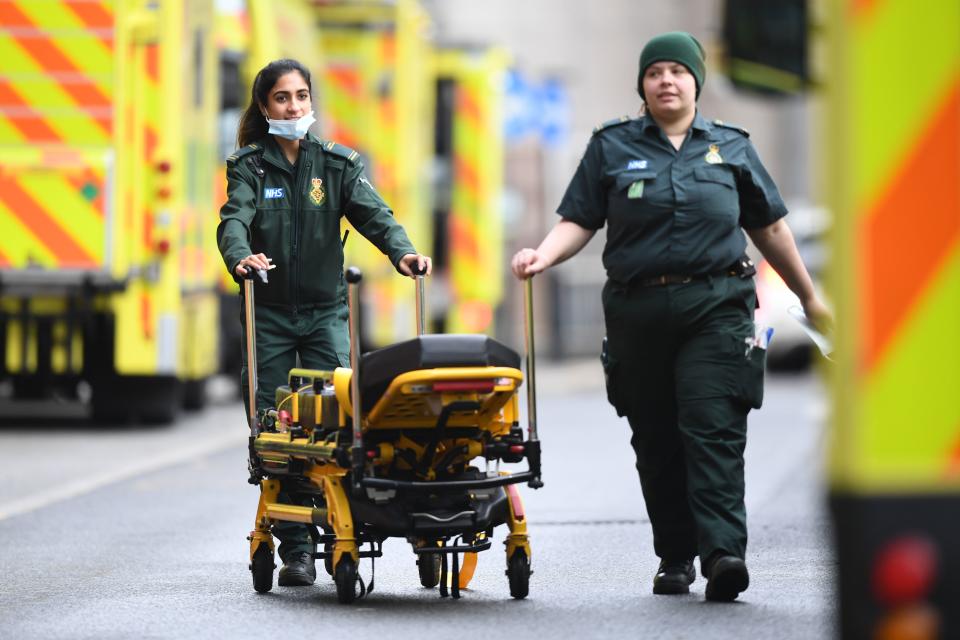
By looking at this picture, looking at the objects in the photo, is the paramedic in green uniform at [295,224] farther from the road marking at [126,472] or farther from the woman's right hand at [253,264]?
the road marking at [126,472]

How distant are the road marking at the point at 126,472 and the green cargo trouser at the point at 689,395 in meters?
3.54

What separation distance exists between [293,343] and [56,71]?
6.23m

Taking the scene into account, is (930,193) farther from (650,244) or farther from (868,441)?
(650,244)

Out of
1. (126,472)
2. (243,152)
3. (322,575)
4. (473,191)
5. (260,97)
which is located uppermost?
(473,191)

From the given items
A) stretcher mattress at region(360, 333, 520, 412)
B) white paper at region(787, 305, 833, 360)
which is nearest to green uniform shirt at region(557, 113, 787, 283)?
white paper at region(787, 305, 833, 360)

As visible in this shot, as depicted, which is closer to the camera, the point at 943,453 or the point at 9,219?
the point at 943,453

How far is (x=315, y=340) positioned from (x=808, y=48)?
3.49 metres

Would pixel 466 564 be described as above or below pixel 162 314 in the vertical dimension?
below

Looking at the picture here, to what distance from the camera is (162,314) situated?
12.7 m

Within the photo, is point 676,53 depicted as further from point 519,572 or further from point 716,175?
point 519,572

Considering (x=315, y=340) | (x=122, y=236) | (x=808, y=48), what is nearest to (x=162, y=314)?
(x=122, y=236)

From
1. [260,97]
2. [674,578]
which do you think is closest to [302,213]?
[260,97]

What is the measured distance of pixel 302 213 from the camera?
22.5 ft

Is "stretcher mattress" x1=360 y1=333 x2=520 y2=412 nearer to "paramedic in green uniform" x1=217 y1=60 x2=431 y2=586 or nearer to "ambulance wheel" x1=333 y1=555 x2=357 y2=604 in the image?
"ambulance wheel" x1=333 y1=555 x2=357 y2=604
